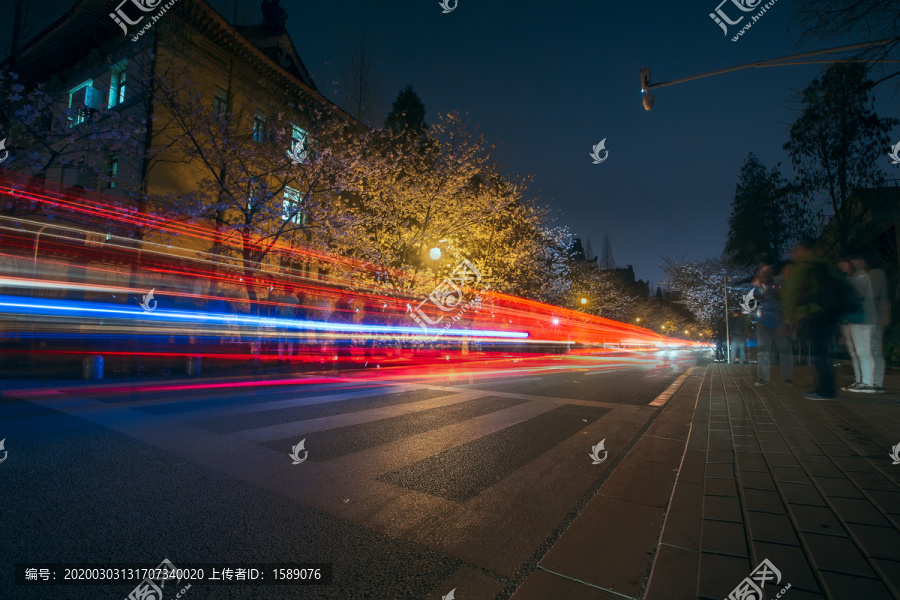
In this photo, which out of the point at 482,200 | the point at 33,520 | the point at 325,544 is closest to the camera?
the point at 325,544

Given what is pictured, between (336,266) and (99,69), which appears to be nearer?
(99,69)

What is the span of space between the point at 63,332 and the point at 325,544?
16.3 m

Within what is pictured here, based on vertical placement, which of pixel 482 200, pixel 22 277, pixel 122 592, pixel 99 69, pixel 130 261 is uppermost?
pixel 99 69

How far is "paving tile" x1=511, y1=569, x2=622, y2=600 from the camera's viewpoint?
5.98 feet

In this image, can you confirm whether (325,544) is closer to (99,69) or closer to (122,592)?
(122,592)

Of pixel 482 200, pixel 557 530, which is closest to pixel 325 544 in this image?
pixel 557 530

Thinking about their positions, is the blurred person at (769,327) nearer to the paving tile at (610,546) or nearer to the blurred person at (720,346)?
the paving tile at (610,546)

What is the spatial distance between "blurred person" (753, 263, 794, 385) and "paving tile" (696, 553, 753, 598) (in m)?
7.80

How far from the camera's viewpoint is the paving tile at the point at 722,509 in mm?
2487

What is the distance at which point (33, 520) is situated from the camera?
2.45 metres

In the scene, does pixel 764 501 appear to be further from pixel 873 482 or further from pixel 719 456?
pixel 719 456

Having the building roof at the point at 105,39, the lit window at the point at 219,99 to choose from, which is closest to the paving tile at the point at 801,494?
the building roof at the point at 105,39

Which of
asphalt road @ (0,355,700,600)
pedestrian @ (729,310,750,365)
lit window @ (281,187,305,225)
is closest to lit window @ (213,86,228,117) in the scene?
lit window @ (281,187,305,225)

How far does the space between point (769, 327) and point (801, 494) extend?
23.8 ft
